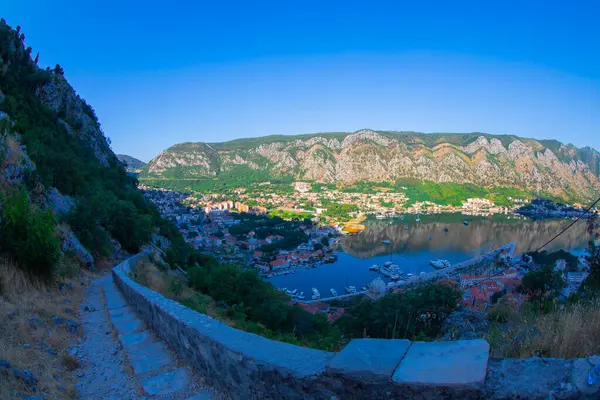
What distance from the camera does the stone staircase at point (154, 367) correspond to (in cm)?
208

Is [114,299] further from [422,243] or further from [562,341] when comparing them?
[422,243]

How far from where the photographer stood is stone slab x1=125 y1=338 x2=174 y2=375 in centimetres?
240

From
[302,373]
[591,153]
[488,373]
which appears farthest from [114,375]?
[591,153]

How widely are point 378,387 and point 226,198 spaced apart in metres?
72.4

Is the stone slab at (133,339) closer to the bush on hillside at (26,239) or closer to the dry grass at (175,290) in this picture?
the dry grass at (175,290)

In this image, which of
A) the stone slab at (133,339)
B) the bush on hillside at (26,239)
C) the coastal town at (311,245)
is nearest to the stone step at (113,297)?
the bush on hillside at (26,239)

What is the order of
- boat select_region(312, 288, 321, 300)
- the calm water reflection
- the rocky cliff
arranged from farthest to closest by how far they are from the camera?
the calm water reflection → boat select_region(312, 288, 321, 300) → the rocky cliff

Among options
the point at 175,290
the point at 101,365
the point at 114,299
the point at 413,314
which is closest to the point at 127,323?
the point at 101,365

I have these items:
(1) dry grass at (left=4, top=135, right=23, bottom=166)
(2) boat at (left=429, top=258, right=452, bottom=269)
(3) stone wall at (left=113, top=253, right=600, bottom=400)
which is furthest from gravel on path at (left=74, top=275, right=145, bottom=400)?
(2) boat at (left=429, top=258, right=452, bottom=269)

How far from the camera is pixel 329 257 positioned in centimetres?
3222

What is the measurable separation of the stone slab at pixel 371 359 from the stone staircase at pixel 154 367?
100cm

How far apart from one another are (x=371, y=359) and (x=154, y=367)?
176cm

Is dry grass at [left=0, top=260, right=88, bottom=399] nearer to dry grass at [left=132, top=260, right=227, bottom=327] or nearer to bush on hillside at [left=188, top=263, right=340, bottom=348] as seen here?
dry grass at [left=132, top=260, right=227, bottom=327]

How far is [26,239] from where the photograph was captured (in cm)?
374
